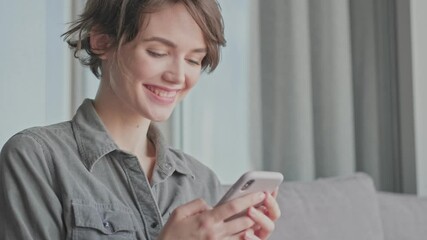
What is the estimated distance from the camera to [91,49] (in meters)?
1.14

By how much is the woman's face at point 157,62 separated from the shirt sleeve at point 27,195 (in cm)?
16

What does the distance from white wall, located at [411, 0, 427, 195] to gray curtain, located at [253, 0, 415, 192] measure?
0.04 metres

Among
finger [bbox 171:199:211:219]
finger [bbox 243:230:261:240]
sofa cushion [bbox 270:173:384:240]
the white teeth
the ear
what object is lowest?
sofa cushion [bbox 270:173:384:240]

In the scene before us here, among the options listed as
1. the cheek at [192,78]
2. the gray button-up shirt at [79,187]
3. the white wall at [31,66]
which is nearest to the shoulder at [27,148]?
the gray button-up shirt at [79,187]

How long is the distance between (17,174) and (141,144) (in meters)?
0.25

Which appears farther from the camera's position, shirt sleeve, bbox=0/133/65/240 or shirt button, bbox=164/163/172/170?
shirt button, bbox=164/163/172/170

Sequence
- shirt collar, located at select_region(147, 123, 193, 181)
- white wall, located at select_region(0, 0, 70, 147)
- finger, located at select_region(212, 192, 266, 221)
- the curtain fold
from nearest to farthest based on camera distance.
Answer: finger, located at select_region(212, 192, 266, 221) → shirt collar, located at select_region(147, 123, 193, 181) → white wall, located at select_region(0, 0, 70, 147) → the curtain fold

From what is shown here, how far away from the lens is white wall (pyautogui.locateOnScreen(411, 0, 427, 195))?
2.30m

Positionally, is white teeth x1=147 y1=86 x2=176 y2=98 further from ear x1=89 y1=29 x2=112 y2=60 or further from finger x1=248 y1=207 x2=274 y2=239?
finger x1=248 y1=207 x2=274 y2=239

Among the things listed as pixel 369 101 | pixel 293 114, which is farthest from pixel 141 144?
pixel 369 101

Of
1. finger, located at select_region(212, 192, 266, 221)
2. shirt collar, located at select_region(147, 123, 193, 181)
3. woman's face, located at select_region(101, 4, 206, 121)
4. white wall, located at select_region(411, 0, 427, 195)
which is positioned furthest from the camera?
white wall, located at select_region(411, 0, 427, 195)

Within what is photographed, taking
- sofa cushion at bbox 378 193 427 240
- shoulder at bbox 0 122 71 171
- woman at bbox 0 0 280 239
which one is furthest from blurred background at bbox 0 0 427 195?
shoulder at bbox 0 122 71 171

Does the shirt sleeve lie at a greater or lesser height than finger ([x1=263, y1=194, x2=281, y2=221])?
greater

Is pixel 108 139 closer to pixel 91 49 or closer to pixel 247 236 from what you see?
pixel 91 49
